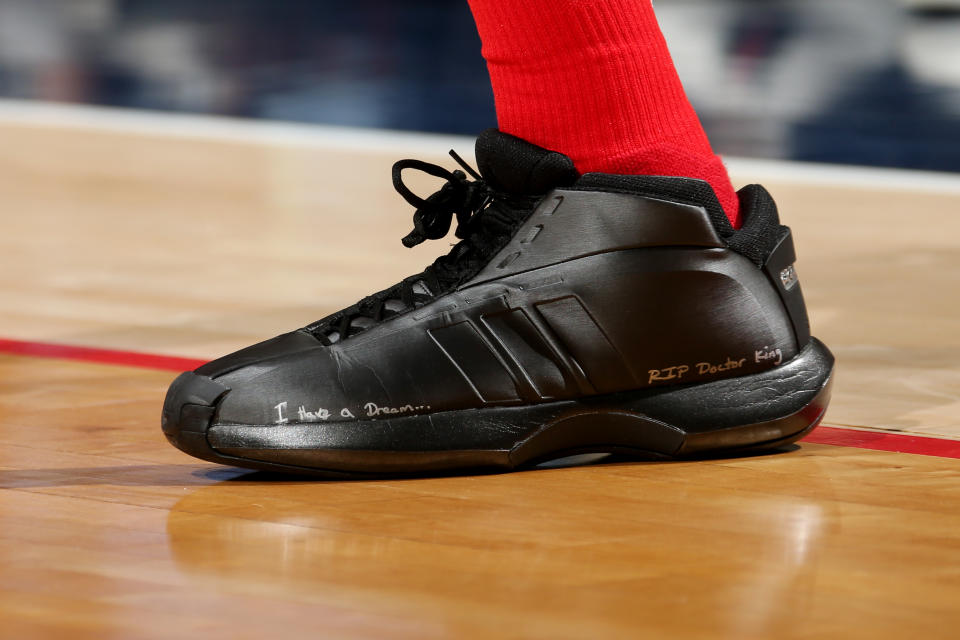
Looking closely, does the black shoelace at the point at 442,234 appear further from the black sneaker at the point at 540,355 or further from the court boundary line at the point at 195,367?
the court boundary line at the point at 195,367

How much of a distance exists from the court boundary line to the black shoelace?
0.30 metres

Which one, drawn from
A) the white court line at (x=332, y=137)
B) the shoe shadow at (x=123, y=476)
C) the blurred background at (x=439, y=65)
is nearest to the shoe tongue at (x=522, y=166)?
the shoe shadow at (x=123, y=476)

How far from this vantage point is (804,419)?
1.09 m

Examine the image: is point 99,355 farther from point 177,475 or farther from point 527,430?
point 527,430

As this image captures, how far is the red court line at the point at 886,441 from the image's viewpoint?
1107mm

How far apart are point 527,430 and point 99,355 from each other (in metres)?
0.60

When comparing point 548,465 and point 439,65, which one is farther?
point 439,65

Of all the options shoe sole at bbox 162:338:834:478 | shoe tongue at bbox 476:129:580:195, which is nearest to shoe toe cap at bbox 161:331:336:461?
shoe sole at bbox 162:338:834:478

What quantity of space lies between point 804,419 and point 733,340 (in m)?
0.08

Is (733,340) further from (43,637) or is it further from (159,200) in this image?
(159,200)

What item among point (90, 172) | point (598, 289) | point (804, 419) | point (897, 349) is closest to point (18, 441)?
point (598, 289)

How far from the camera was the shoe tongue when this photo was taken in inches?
41.9

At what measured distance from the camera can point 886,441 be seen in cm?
114

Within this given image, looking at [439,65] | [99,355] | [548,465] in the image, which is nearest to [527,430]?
[548,465]
